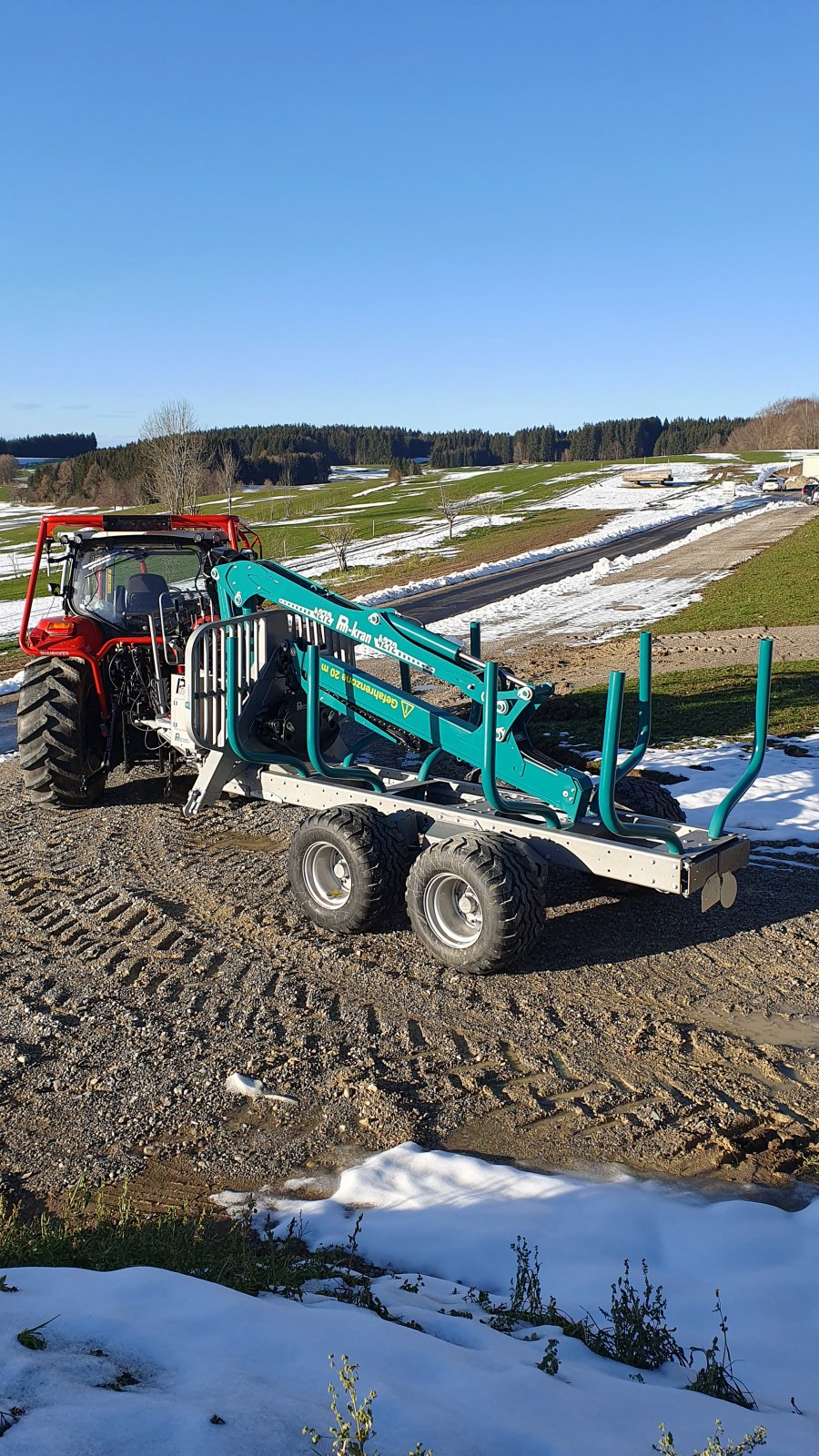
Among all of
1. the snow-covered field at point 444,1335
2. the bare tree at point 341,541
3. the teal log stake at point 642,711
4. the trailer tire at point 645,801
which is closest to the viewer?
the snow-covered field at point 444,1335

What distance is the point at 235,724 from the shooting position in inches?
288

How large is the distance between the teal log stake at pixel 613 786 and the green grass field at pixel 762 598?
492 inches

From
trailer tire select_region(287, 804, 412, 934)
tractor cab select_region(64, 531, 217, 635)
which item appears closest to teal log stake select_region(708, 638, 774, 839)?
trailer tire select_region(287, 804, 412, 934)

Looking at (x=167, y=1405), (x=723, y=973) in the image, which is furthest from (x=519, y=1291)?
(x=723, y=973)

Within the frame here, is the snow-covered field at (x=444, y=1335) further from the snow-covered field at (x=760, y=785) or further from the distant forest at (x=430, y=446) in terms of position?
the distant forest at (x=430, y=446)

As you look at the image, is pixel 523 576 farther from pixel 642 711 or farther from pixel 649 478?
pixel 649 478

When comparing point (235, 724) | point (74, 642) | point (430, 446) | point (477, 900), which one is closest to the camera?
point (477, 900)

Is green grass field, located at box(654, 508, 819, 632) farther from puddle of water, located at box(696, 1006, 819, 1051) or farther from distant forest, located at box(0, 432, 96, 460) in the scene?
distant forest, located at box(0, 432, 96, 460)

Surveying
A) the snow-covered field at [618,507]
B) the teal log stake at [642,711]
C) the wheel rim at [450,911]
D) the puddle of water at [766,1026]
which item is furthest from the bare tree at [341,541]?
the puddle of water at [766,1026]

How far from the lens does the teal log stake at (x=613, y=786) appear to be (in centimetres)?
554

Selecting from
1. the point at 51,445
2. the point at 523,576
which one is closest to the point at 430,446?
the point at 51,445

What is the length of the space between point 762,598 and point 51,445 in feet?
606

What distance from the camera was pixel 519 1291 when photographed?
3365mm

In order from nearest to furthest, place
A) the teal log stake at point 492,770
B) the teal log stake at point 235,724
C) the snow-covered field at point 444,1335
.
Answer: the snow-covered field at point 444,1335 < the teal log stake at point 492,770 < the teal log stake at point 235,724
